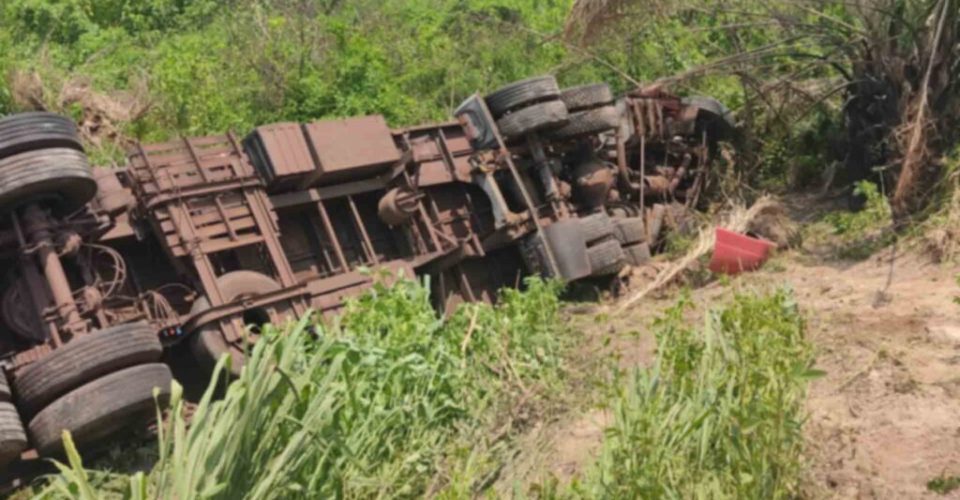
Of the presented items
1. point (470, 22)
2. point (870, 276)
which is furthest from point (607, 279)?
point (470, 22)

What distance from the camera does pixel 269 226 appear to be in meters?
7.95

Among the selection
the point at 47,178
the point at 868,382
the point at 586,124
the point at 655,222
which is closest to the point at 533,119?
the point at 586,124

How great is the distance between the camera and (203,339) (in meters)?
7.17

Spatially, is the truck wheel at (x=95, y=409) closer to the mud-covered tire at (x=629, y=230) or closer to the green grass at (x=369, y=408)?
the green grass at (x=369, y=408)

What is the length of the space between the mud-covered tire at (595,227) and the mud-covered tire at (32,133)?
3.82 metres

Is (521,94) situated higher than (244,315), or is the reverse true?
(521,94)

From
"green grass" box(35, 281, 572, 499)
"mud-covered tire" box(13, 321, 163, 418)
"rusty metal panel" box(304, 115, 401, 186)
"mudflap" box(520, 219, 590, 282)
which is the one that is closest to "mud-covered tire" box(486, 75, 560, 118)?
"rusty metal panel" box(304, 115, 401, 186)

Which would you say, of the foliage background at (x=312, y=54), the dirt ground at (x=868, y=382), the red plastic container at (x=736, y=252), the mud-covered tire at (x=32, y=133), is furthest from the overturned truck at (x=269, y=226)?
the foliage background at (x=312, y=54)

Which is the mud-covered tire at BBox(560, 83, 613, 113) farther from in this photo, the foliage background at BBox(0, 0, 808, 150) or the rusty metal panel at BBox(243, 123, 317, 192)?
the rusty metal panel at BBox(243, 123, 317, 192)

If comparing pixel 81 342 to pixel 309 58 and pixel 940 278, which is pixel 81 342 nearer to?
pixel 940 278

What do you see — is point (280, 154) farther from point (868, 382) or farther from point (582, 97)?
point (868, 382)

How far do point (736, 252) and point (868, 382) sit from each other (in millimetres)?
3271

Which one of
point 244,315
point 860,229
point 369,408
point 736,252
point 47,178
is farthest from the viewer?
point 860,229

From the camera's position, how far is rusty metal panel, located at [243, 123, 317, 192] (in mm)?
8086
